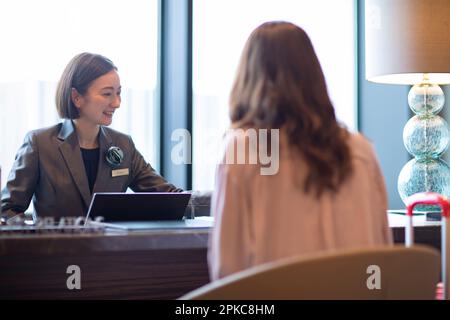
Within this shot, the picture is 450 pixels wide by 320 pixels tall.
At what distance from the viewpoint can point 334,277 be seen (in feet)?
4.38

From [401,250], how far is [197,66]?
3721mm

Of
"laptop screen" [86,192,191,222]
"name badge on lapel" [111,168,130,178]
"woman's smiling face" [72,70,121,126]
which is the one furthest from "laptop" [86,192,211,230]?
"woman's smiling face" [72,70,121,126]

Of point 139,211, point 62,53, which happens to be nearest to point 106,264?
point 139,211

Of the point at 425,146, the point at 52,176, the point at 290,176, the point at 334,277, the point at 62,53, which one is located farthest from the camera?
the point at 62,53

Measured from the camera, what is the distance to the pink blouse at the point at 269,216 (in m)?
1.61

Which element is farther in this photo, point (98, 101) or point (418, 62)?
point (418, 62)

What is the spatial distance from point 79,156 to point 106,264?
0.86m

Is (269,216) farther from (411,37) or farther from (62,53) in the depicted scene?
(62,53)

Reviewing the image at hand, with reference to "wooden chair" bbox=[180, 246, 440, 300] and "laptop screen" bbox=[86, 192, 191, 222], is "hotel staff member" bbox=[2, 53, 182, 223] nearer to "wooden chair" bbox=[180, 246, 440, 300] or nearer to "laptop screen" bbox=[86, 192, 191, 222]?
"laptop screen" bbox=[86, 192, 191, 222]

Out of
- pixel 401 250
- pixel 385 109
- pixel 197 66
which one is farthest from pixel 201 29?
pixel 401 250

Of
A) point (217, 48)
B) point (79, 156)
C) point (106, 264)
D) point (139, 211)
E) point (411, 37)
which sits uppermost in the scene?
point (217, 48)

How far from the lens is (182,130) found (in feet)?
15.8

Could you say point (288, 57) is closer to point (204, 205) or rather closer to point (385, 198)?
point (385, 198)

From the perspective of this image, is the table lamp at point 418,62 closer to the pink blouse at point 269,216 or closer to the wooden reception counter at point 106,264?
the wooden reception counter at point 106,264
